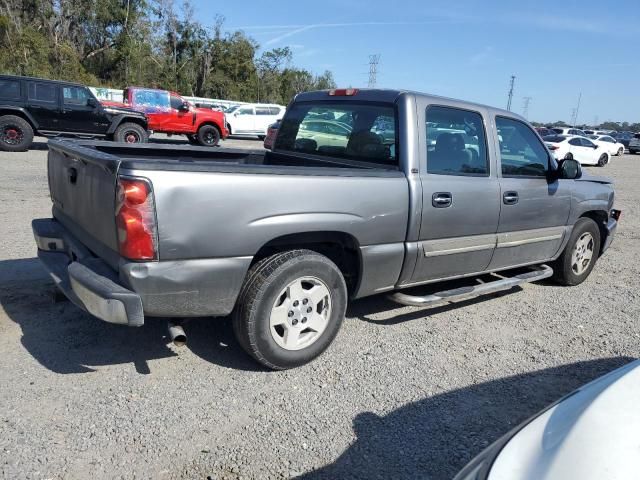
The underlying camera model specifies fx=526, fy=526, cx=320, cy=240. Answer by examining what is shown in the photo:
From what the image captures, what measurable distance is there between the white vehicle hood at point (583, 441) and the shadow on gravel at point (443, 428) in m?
1.01

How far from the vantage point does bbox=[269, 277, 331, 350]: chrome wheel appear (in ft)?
11.0

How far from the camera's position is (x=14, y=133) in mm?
14039

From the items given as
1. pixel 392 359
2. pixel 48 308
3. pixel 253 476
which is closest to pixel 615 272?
pixel 392 359

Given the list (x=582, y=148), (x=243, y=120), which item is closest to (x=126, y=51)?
(x=243, y=120)

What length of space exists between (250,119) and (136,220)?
24407 millimetres

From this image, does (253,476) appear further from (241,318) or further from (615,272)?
(615,272)

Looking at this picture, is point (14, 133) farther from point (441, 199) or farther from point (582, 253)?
point (582, 253)

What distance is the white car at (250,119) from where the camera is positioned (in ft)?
85.6

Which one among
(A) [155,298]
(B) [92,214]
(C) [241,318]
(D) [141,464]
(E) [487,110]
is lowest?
(D) [141,464]

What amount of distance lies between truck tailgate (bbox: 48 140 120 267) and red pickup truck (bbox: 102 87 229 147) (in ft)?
51.2

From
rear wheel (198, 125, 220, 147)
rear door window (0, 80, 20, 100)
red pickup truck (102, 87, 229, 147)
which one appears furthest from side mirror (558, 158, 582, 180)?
rear wheel (198, 125, 220, 147)

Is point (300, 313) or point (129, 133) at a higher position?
point (129, 133)

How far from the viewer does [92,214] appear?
3.19 metres

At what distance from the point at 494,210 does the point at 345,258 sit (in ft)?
4.65
